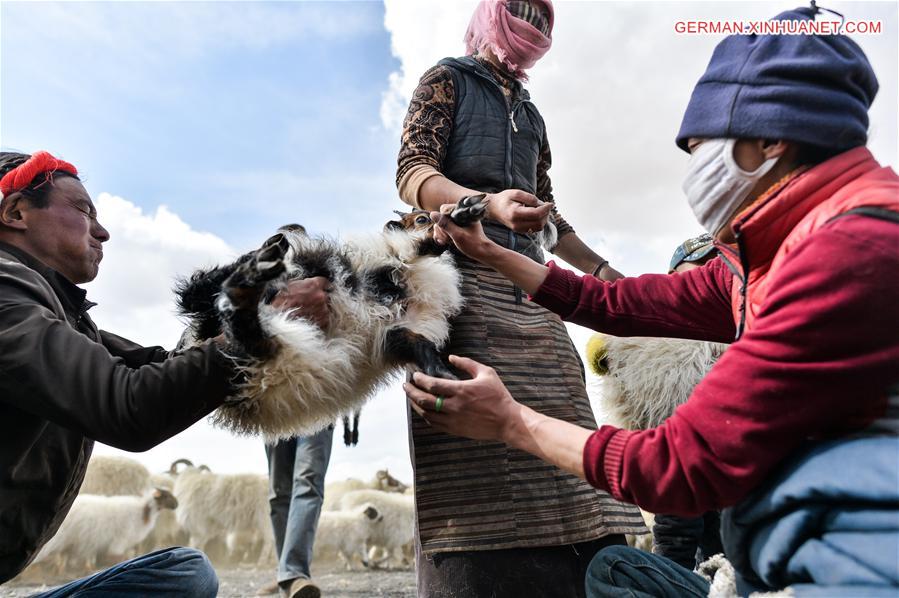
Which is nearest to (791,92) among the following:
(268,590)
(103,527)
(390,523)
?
(268,590)

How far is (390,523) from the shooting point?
10109mm

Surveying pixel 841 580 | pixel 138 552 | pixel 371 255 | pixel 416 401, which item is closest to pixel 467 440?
pixel 416 401

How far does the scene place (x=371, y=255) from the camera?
225 centimetres

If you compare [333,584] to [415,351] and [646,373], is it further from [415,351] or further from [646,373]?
[415,351]

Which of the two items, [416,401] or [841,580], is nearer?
[841,580]

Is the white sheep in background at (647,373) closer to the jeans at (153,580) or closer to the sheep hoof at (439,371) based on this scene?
the sheep hoof at (439,371)

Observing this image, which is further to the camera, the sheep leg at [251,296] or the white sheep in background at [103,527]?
the white sheep in background at [103,527]

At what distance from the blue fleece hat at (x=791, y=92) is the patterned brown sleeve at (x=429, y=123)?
99cm

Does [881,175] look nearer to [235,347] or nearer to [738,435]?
[738,435]

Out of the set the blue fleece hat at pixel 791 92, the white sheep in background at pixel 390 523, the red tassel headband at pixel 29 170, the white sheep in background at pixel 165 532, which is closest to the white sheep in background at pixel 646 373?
the blue fleece hat at pixel 791 92

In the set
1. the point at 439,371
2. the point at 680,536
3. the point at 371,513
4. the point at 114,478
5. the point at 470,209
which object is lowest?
the point at 680,536

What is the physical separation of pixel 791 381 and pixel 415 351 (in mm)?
1056

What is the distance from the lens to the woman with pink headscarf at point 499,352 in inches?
82.4

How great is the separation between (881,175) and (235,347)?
1583 mm
